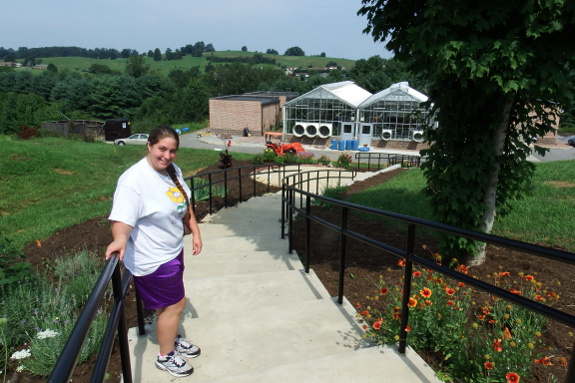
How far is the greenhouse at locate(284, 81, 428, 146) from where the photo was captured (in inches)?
1247

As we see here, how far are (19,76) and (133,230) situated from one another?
91190 mm

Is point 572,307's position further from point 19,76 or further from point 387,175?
point 19,76

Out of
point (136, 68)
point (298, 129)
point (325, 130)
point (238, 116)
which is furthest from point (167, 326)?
point (136, 68)

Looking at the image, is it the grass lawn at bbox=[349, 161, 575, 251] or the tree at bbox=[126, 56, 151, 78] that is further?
the tree at bbox=[126, 56, 151, 78]

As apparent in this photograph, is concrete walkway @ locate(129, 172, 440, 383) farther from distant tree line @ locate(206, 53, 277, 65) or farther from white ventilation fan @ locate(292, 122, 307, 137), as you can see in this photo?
distant tree line @ locate(206, 53, 277, 65)

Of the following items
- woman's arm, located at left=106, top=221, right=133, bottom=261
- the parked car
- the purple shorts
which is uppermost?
woman's arm, located at left=106, top=221, right=133, bottom=261

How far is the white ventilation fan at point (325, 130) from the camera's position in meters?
33.9

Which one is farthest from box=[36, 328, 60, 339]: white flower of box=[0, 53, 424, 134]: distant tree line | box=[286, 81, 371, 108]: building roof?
box=[0, 53, 424, 134]: distant tree line

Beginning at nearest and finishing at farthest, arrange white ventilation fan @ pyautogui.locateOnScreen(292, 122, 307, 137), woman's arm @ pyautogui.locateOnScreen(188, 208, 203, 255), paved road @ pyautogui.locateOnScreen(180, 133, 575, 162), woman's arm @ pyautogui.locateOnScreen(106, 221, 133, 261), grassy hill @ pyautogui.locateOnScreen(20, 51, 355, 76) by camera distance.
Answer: woman's arm @ pyautogui.locateOnScreen(106, 221, 133, 261) < woman's arm @ pyautogui.locateOnScreen(188, 208, 203, 255) < paved road @ pyautogui.locateOnScreen(180, 133, 575, 162) < white ventilation fan @ pyautogui.locateOnScreen(292, 122, 307, 137) < grassy hill @ pyautogui.locateOnScreen(20, 51, 355, 76)

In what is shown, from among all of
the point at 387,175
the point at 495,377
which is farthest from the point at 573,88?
the point at 387,175

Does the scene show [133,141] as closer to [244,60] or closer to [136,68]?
[136,68]

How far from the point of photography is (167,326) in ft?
8.63

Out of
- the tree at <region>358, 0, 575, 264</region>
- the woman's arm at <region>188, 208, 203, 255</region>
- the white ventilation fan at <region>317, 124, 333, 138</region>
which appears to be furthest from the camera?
the white ventilation fan at <region>317, 124, 333, 138</region>

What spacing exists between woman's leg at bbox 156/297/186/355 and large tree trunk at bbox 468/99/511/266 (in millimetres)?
3369
